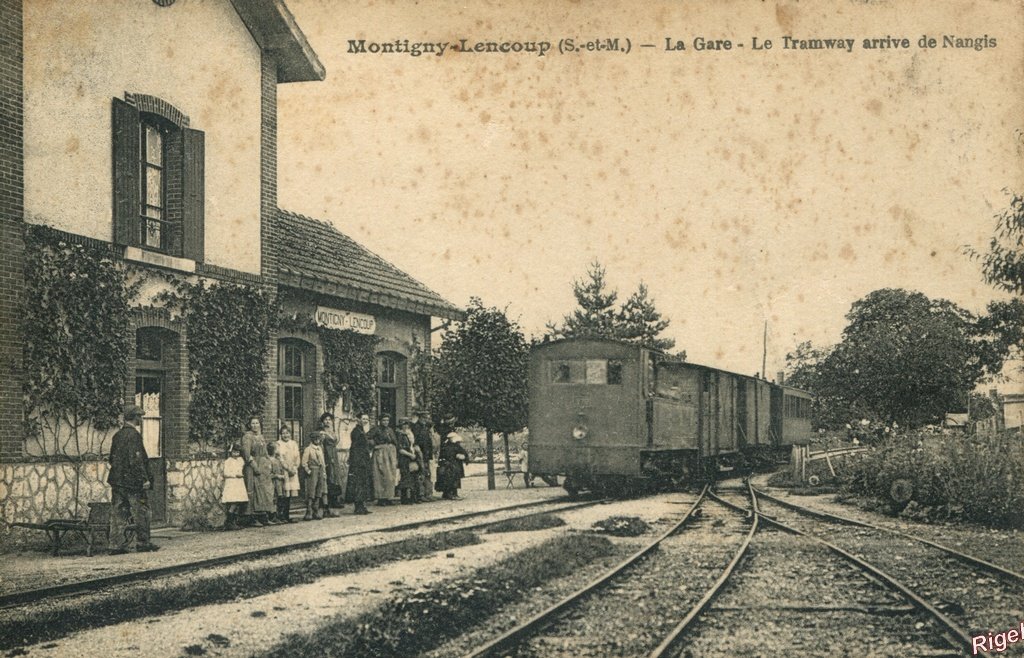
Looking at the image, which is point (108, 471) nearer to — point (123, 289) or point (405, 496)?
point (123, 289)

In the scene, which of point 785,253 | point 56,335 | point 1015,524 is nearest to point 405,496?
point 56,335

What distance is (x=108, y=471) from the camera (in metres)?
10.4

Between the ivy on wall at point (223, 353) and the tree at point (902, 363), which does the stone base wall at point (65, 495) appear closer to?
the ivy on wall at point (223, 353)

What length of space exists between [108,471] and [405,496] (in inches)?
244

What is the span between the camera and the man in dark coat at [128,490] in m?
9.70

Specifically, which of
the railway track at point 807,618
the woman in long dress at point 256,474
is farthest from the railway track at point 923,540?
the woman in long dress at point 256,474

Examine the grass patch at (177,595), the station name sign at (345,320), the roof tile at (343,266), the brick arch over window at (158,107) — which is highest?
the brick arch over window at (158,107)

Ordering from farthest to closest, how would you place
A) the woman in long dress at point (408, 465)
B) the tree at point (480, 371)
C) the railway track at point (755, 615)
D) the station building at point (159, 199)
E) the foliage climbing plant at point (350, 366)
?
the tree at point (480, 371), the woman in long dress at point (408, 465), the foliage climbing plant at point (350, 366), the station building at point (159, 199), the railway track at point (755, 615)

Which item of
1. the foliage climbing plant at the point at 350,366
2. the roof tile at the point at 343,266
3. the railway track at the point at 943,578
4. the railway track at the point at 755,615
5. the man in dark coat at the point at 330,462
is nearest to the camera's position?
the railway track at the point at 755,615

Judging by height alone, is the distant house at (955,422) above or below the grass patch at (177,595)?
above

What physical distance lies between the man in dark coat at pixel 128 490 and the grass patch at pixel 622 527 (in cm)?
556

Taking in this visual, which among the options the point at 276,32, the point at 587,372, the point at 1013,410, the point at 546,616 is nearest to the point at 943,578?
the point at 546,616

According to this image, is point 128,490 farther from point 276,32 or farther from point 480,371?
point 480,371

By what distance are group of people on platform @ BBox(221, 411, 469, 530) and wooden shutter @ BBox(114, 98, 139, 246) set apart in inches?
116
